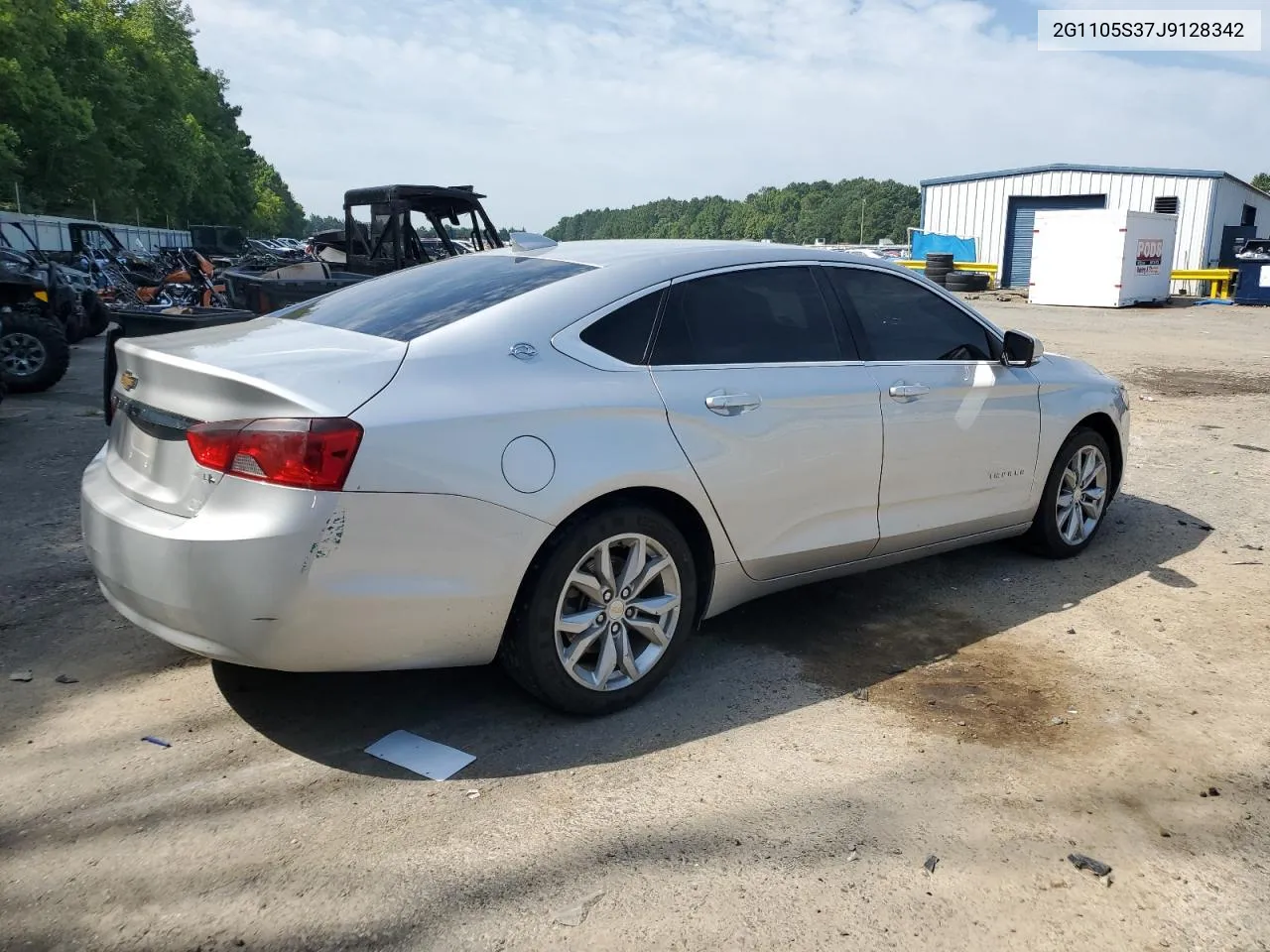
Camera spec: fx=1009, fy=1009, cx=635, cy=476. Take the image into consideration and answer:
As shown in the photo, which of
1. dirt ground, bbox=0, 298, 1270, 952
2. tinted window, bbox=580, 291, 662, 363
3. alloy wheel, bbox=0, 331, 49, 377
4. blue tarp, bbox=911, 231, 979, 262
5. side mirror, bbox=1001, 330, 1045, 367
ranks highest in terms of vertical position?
blue tarp, bbox=911, 231, 979, 262

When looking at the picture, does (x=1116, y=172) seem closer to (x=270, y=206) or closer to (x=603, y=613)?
(x=603, y=613)

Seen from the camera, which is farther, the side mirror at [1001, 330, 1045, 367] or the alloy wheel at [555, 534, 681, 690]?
the side mirror at [1001, 330, 1045, 367]

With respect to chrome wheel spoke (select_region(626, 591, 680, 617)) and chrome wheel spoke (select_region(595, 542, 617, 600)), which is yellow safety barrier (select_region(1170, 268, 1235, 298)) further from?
chrome wheel spoke (select_region(595, 542, 617, 600))

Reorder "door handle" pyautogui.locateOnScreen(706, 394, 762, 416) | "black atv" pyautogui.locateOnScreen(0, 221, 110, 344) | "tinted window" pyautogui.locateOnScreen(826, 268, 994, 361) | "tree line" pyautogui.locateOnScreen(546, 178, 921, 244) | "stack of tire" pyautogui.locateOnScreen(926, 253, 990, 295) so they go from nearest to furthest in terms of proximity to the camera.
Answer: "door handle" pyautogui.locateOnScreen(706, 394, 762, 416), "tinted window" pyautogui.locateOnScreen(826, 268, 994, 361), "black atv" pyautogui.locateOnScreen(0, 221, 110, 344), "stack of tire" pyautogui.locateOnScreen(926, 253, 990, 295), "tree line" pyautogui.locateOnScreen(546, 178, 921, 244)

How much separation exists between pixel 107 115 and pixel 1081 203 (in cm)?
4832

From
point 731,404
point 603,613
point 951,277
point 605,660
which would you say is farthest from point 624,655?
point 951,277

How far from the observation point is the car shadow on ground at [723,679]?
3.33 meters

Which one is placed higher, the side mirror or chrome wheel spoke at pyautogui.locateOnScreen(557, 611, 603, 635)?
the side mirror

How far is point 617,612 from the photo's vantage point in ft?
11.2

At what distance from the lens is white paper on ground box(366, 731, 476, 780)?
124 inches

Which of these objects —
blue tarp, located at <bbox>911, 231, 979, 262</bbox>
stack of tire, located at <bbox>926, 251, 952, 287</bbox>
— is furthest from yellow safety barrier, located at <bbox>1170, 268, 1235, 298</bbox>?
blue tarp, located at <bbox>911, 231, 979, 262</bbox>

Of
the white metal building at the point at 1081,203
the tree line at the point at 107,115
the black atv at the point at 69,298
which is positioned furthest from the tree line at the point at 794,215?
the black atv at the point at 69,298

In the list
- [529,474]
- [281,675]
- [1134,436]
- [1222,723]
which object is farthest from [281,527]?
[1134,436]

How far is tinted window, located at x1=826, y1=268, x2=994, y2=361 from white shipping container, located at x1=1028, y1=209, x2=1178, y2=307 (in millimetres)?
24268
